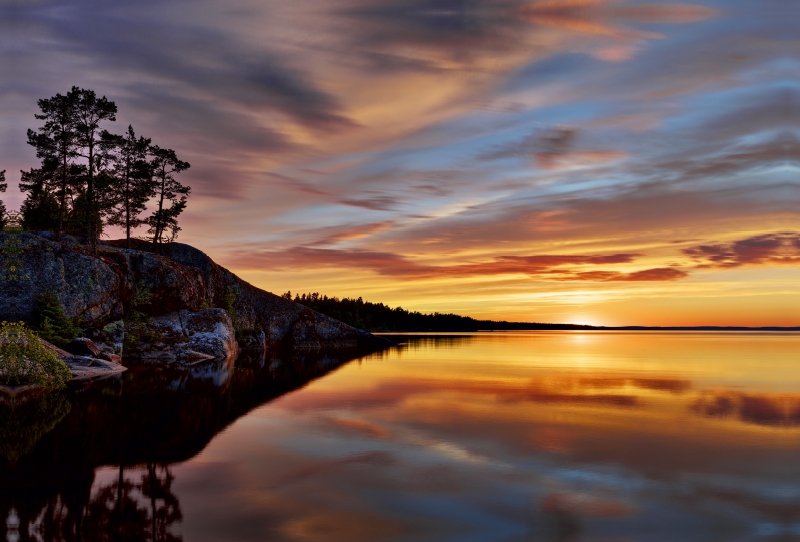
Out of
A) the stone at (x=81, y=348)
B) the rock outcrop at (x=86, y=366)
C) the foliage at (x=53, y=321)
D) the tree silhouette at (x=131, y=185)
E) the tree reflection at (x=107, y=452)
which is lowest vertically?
the tree reflection at (x=107, y=452)

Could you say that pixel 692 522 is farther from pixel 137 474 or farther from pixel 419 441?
pixel 137 474

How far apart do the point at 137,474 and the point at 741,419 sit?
58.9ft

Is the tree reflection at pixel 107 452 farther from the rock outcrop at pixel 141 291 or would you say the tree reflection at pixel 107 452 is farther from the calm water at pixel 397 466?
the rock outcrop at pixel 141 291

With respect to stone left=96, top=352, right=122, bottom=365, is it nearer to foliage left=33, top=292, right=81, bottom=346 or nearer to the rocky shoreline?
the rocky shoreline

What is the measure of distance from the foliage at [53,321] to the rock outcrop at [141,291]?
0.69m

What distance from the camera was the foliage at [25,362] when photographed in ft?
68.4

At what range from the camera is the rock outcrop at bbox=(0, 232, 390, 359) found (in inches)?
1296

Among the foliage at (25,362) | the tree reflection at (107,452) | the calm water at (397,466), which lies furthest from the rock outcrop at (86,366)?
the calm water at (397,466)

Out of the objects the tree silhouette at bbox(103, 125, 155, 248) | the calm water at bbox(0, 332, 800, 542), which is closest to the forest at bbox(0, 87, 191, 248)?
the tree silhouette at bbox(103, 125, 155, 248)

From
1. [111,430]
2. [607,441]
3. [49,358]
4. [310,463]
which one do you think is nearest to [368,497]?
[310,463]

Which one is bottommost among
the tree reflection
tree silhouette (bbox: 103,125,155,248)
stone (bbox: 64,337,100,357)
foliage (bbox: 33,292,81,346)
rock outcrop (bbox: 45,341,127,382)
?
the tree reflection

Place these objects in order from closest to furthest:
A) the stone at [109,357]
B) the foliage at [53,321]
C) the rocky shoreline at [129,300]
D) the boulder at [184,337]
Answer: the foliage at [53,321], the stone at [109,357], the rocky shoreline at [129,300], the boulder at [184,337]

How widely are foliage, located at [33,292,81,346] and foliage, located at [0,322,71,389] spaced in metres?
9.12

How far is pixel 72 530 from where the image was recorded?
7.77 metres
